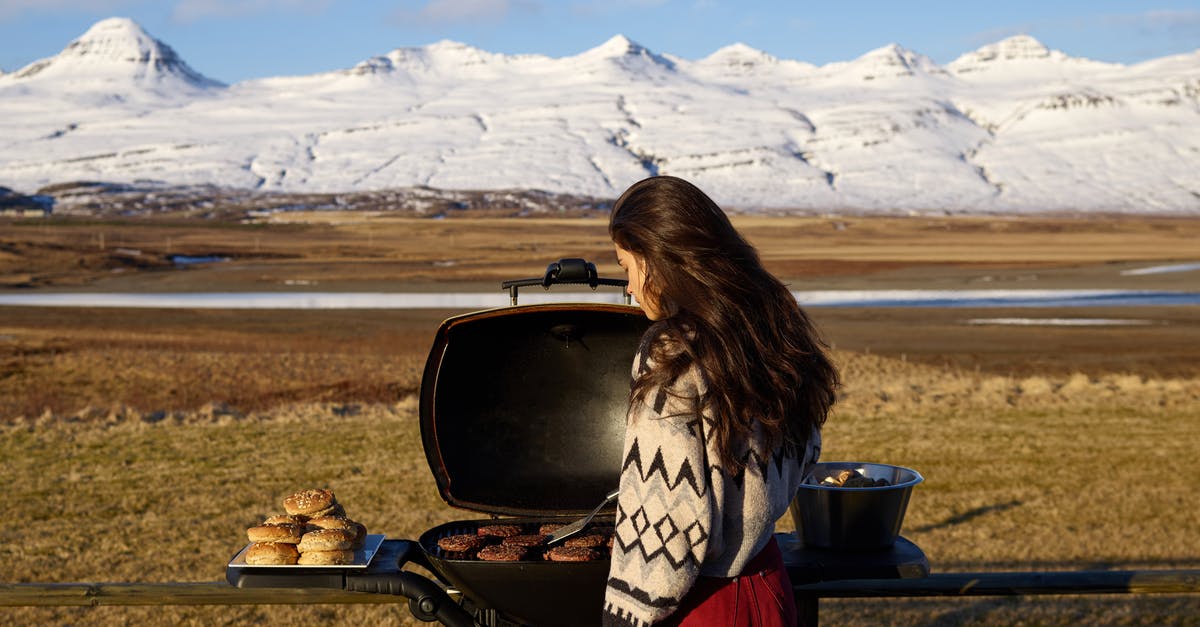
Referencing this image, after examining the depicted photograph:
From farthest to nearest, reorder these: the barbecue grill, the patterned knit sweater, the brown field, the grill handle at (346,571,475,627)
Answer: the brown field
the barbecue grill
the grill handle at (346,571,475,627)
the patterned knit sweater

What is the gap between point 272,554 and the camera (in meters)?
3.78

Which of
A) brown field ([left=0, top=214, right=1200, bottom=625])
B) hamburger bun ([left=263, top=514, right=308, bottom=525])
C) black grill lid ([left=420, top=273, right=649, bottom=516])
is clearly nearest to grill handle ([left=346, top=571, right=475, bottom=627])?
hamburger bun ([left=263, top=514, right=308, bottom=525])

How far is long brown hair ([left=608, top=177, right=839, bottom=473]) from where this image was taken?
8.89 feet

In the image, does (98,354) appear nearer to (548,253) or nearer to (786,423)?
(786,423)

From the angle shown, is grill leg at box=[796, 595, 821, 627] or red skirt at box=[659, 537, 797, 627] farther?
grill leg at box=[796, 595, 821, 627]

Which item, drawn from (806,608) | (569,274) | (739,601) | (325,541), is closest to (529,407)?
(569,274)

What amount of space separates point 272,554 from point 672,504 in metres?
1.64

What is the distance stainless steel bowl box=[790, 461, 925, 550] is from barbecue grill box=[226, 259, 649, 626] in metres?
0.71

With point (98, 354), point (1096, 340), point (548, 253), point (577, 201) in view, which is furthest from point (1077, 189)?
point (98, 354)

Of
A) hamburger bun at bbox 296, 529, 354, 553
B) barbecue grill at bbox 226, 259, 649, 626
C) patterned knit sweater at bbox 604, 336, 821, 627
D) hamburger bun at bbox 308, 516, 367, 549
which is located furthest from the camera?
barbecue grill at bbox 226, 259, 649, 626

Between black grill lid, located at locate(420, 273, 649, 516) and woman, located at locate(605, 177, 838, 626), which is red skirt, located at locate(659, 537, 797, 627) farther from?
black grill lid, located at locate(420, 273, 649, 516)

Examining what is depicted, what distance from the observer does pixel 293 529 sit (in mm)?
3865

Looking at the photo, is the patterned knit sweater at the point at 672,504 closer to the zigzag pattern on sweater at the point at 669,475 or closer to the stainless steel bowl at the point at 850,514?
the zigzag pattern on sweater at the point at 669,475

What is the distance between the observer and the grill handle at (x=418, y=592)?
3.68 meters
